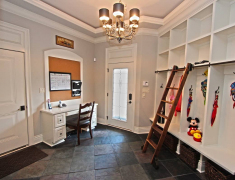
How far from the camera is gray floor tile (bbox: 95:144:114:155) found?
2508 mm

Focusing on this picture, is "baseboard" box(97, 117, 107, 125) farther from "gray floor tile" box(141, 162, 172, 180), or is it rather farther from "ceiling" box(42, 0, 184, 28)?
"ceiling" box(42, 0, 184, 28)

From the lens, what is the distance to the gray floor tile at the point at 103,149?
2508mm

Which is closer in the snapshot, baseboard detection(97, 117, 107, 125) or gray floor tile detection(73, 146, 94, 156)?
gray floor tile detection(73, 146, 94, 156)

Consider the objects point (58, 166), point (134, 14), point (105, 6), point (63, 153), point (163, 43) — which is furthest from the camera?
point (163, 43)

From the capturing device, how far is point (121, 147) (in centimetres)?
270

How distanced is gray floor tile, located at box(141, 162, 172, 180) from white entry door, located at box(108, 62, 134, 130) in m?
1.44

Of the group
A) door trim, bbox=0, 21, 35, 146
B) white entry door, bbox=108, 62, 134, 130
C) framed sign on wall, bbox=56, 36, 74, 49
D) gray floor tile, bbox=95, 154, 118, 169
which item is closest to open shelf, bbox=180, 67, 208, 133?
white entry door, bbox=108, 62, 134, 130

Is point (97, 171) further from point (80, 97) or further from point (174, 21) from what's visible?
point (174, 21)

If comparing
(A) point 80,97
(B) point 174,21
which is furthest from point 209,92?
(A) point 80,97

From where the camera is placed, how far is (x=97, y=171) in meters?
1.98

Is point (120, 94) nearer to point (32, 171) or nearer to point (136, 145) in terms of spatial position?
point (136, 145)

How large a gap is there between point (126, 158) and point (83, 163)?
0.80m

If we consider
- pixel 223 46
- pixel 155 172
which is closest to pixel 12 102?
pixel 155 172

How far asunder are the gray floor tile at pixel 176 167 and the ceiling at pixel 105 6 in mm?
3074
